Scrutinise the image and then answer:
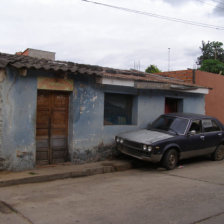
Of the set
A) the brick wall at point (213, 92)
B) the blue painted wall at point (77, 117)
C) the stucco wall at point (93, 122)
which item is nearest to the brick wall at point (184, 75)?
the brick wall at point (213, 92)

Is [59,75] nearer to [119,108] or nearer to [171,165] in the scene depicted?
[119,108]

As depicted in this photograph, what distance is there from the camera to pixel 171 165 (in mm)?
8422

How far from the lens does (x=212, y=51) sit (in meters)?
34.3

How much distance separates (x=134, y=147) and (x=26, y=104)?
3341 mm

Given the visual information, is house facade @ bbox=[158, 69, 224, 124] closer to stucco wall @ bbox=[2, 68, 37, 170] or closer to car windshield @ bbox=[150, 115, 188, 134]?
car windshield @ bbox=[150, 115, 188, 134]

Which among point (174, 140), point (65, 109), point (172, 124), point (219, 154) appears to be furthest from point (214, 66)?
point (65, 109)

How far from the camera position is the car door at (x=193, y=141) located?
28.5 feet

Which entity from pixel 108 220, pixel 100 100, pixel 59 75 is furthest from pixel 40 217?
pixel 100 100

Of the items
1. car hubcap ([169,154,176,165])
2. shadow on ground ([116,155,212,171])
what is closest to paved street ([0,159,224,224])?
car hubcap ([169,154,176,165])

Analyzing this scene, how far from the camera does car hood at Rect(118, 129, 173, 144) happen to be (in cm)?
812

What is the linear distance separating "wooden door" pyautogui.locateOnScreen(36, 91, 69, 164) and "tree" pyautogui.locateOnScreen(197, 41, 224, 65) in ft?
93.5

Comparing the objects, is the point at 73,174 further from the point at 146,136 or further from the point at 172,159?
the point at 172,159

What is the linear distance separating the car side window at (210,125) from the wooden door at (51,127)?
15.2 feet

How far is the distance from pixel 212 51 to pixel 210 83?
71.6 feet
